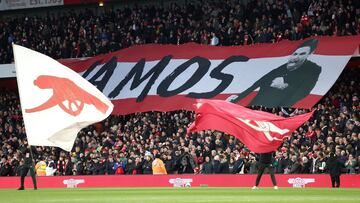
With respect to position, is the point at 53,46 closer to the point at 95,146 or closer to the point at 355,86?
the point at 95,146

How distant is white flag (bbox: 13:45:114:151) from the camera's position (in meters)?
27.6

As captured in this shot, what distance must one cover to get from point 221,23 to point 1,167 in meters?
12.9

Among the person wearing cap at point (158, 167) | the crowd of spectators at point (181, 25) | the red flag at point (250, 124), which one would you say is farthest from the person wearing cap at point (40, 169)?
the red flag at point (250, 124)

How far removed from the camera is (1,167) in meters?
48.6

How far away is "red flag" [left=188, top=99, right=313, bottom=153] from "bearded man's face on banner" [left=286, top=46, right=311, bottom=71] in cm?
1007

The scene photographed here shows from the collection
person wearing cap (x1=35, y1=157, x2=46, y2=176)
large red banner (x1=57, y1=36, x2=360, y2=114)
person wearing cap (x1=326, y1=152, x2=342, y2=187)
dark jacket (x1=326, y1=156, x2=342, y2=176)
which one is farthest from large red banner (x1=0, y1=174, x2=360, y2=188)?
large red banner (x1=57, y1=36, x2=360, y2=114)

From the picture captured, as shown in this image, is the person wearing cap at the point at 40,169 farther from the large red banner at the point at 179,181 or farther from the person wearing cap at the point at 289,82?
the person wearing cap at the point at 289,82

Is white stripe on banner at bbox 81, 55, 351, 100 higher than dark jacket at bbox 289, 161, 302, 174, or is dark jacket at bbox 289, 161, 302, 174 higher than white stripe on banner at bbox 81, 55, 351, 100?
white stripe on banner at bbox 81, 55, 351, 100

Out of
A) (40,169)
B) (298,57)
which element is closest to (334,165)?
(298,57)

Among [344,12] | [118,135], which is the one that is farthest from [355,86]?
[118,135]

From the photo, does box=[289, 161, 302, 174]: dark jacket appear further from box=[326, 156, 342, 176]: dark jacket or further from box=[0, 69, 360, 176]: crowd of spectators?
box=[326, 156, 342, 176]: dark jacket

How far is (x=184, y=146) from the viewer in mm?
43062

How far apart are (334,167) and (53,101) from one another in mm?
11631

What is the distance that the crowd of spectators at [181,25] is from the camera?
44.9 metres
